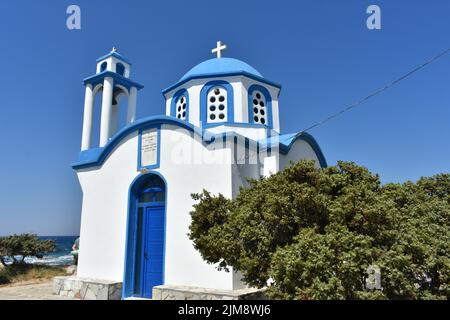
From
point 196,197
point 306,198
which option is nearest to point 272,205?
point 306,198

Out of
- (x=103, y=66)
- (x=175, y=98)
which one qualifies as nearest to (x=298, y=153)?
(x=175, y=98)

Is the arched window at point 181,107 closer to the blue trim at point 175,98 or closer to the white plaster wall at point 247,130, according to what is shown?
the blue trim at point 175,98

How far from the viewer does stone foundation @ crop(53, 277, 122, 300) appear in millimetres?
7488

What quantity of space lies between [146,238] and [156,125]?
9.02 feet

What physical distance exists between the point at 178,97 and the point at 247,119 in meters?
2.43

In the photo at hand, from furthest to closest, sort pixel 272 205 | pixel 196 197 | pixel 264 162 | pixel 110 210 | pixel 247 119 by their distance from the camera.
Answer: pixel 247 119 < pixel 110 210 < pixel 264 162 < pixel 196 197 < pixel 272 205

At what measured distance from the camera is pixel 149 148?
26.4 ft

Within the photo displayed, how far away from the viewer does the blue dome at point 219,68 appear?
9.70 m

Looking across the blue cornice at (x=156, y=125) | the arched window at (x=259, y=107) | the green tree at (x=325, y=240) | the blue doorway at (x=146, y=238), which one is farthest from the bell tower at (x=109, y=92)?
the green tree at (x=325, y=240)

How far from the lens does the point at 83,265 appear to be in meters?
8.62

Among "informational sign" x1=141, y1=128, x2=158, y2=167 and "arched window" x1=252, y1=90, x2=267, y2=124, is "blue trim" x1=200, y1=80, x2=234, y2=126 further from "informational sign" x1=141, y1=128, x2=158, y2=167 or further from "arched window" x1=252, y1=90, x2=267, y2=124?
"informational sign" x1=141, y1=128, x2=158, y2=167

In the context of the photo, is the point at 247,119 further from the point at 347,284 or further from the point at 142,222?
the point at 347,284

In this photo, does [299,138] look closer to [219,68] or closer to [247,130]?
[247,130]

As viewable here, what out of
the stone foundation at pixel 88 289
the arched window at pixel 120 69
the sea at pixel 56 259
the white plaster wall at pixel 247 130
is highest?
the arched window at pixel 120 69
